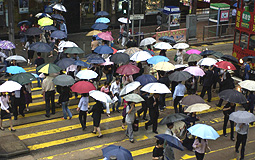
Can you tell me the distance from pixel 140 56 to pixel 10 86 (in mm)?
5755

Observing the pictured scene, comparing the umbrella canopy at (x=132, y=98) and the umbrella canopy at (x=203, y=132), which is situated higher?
the umbrella canopy at (x=132, y=98)

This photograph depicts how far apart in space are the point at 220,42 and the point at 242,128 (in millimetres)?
15798

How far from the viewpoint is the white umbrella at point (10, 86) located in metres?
13.5

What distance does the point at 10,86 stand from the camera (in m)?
13.6

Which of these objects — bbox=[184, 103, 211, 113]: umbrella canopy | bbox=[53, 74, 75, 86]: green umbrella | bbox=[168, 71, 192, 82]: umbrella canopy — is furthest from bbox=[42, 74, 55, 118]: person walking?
bbox=[184, 103, 211, 113]: umbrella canopy

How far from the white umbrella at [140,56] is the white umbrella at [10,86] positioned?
5197 mm

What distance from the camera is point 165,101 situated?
698 inches

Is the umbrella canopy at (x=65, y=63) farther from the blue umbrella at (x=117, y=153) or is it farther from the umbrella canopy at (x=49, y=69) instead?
the blue umbrella at (x=117, y=153)

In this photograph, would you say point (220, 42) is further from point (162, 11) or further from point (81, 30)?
point (81, 30)

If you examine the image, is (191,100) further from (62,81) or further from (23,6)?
(23,6)

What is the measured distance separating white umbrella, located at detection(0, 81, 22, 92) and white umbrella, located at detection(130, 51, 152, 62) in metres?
5.20

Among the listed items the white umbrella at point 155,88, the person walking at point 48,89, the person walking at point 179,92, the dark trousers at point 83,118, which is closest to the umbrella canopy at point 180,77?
the person walking at point 179,92

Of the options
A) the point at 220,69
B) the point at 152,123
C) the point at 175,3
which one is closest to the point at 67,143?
the point at 152,123

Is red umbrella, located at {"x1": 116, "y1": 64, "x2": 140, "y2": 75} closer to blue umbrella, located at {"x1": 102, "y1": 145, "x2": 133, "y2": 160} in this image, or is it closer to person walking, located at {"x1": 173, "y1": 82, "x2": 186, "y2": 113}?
person walking, located at {"x1": 173, "y1": 82, "x2": 186, "y2": 113}
